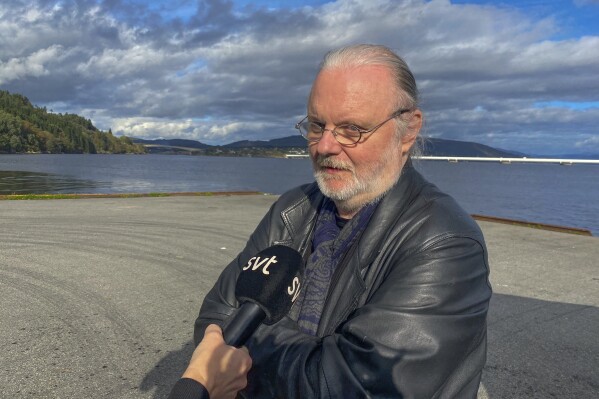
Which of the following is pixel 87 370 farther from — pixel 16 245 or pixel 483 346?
pixel 16 245

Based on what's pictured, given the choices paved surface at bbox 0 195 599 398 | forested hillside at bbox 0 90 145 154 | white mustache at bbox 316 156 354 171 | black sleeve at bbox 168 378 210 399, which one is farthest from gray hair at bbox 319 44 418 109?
forested hillside at bbox 0 90 145 154

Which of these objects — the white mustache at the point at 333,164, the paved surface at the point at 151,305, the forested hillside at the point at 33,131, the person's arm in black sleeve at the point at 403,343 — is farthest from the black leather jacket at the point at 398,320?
the forested hillside at the point at 33,131

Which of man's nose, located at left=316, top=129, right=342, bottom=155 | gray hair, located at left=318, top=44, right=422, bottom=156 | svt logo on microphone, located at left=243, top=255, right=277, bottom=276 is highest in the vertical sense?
gray hair, located at left=318, top=44, right=422, bottom=156

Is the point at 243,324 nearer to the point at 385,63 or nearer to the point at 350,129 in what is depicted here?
the point at 350,129

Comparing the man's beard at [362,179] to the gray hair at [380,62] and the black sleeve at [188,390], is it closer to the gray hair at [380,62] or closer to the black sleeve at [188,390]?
the gray hair at [380,62]

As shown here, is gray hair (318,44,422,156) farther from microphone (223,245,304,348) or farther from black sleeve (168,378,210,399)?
black sleeve (168,378,210,399)

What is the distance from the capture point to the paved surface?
4.27 metres

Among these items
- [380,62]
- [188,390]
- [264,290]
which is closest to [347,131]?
[380,62]

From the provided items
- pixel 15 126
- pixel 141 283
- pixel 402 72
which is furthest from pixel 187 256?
pixel 15 126

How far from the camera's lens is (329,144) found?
2.14 meters

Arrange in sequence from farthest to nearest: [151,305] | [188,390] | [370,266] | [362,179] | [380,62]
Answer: [151,305] → [362,179] → [380,62] → [370,266] → [188,390]

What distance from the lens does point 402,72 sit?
6.90 feet

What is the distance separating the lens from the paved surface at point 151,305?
4.27 m

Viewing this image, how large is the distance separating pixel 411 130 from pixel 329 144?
15.3 inches
